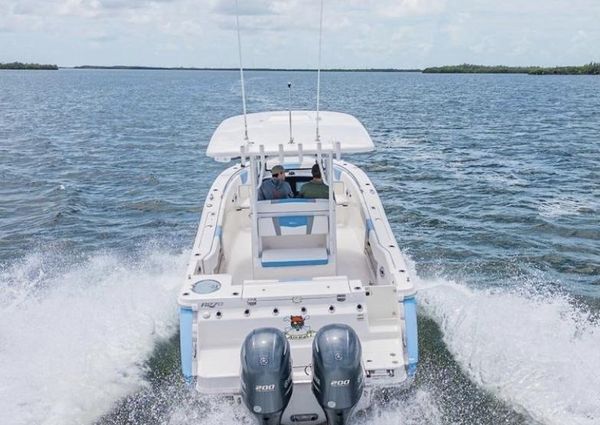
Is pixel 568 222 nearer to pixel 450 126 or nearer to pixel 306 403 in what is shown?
pixel 306 403

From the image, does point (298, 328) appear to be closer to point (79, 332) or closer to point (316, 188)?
point (316, 188)

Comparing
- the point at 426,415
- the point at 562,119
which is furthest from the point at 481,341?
the point at 562,119

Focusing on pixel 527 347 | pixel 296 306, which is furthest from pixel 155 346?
pixel 527 347

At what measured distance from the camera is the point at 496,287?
24.9 ft

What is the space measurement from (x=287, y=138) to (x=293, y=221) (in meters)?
0.78

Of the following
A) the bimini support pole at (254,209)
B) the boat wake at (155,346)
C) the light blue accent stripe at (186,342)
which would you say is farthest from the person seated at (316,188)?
the boat wake at (155,346)

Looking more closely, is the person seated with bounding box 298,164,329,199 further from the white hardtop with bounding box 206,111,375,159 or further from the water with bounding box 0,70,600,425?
the water with bounding box 0,70,600,425

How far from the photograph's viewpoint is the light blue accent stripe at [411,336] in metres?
4.38

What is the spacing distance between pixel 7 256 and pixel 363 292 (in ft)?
22.2

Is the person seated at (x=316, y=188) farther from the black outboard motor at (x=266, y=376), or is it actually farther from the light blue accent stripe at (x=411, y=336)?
the black outboard motor at (x=266, y=376)

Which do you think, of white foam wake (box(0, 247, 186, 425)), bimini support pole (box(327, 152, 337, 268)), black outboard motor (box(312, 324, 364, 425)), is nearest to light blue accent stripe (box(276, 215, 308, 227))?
bimini support pole (box(327, 152, 337, 268))

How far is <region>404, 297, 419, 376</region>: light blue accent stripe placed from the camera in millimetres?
4383

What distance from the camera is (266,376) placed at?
3756 millimetres

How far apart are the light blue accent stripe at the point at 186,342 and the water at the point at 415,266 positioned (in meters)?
0.83
